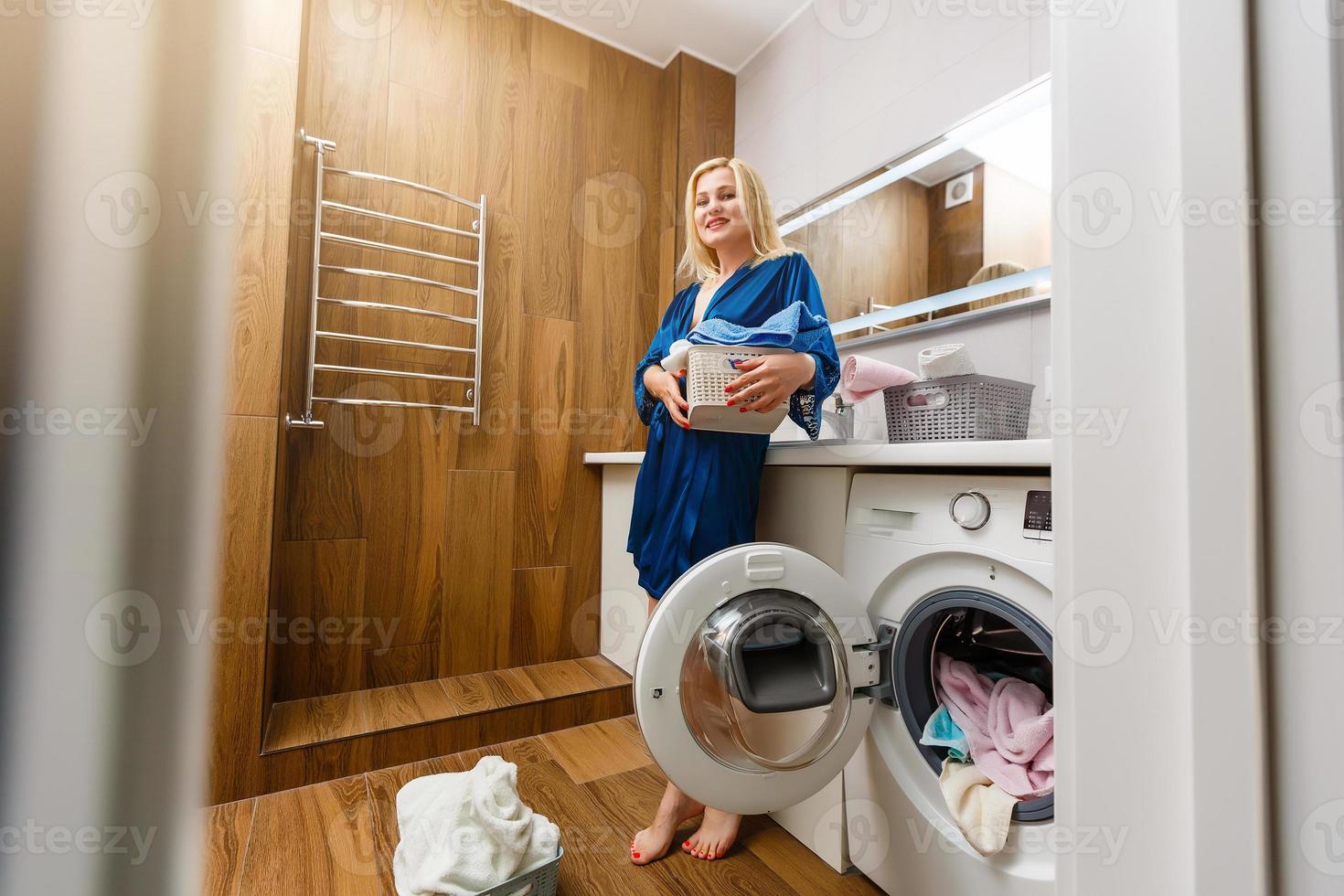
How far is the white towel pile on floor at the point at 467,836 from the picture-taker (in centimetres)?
87

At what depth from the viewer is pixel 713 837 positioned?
110cm

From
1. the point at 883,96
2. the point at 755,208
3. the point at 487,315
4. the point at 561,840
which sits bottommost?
the point at 561,840

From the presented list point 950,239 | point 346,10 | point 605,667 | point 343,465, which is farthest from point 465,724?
point 346,10

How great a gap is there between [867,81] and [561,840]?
2168mm

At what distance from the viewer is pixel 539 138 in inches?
78.6

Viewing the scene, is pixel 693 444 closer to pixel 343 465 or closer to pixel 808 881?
pixel 808 881

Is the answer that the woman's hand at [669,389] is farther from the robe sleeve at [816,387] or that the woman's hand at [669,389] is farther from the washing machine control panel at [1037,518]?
the washing machine control panel at [1037,518]

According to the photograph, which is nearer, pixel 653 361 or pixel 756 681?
pixel 756 681

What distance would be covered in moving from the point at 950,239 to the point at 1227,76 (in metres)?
1.34

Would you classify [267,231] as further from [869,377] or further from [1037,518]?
[1037,518]

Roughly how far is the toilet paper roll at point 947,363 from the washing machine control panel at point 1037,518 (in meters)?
0.30

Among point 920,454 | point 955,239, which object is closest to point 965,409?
point 920,454

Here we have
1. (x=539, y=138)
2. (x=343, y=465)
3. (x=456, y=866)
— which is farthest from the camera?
(x=539, y=138)

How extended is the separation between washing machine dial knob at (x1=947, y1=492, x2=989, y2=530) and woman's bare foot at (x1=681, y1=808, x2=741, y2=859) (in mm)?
712
